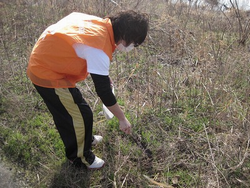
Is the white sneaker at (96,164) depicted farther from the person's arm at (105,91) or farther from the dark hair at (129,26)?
the dark hair at (129,26)

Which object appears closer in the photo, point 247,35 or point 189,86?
point 189,86

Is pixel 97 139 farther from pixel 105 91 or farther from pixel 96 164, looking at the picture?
pixel 105 91

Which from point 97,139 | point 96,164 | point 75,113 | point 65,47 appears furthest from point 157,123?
point 65,47

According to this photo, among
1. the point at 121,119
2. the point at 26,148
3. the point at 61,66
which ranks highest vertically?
the point at 61,66

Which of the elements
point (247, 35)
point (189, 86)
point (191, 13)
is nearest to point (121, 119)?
point (189, 86)

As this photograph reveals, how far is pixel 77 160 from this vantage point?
1.96m

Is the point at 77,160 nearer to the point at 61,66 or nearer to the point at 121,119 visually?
the point at 121,119

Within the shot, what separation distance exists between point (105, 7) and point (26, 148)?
3142 mm

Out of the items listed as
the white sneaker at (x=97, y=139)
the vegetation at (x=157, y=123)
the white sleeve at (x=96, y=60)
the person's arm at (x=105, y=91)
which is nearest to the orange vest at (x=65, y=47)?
the white sleeve at (x=96, y=60)

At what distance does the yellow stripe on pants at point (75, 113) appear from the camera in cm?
167

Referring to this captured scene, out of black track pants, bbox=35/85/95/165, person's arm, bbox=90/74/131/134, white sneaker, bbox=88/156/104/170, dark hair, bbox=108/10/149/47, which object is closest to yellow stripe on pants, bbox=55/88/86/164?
black track pants, bbox=35/85/95/165

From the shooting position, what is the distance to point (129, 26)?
152 centimetres

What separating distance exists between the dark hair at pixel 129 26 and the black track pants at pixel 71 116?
534 mm

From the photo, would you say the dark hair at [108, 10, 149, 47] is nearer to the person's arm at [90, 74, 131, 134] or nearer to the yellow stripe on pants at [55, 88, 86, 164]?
the person's arm at [90, 74, 131, 134]
